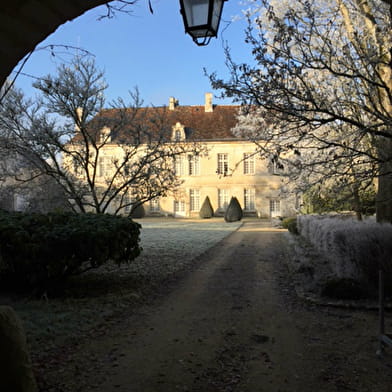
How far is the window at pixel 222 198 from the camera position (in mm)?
33625

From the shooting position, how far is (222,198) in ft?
111

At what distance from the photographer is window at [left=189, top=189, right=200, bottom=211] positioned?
34094mm

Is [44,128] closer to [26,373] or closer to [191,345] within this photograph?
[191,345]

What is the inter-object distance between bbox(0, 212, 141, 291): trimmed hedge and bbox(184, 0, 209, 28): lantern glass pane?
3.57 metres

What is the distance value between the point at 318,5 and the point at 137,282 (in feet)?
25.9

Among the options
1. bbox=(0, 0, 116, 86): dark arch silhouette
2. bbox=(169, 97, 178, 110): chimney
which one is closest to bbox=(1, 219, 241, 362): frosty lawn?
bbox=(0, 0, 116, 86): dark arch silhouette

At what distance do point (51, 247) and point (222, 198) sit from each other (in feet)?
93.8

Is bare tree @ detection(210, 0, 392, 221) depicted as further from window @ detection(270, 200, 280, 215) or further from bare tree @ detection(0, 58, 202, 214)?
window @ detection(270, 200, 280, 215)

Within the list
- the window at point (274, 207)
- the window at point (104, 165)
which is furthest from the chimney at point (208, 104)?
the window at point (104, 165)

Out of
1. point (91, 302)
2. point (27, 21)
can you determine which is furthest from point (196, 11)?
point (91, 302)

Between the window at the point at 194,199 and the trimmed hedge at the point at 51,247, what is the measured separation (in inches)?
→ 1104

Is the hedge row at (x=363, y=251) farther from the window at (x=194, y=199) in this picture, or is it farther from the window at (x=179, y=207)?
the window at (x=179, y=207)

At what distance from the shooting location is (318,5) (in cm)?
939

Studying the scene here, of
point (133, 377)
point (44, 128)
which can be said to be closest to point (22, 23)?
point (133, 377)
